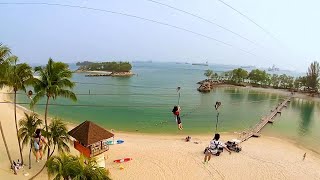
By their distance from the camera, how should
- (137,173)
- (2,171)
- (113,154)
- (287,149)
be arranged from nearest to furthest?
(2,171) → (137,173) → (113,154) → (287,149)

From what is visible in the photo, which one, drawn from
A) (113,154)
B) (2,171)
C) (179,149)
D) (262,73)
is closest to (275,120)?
(179,149)

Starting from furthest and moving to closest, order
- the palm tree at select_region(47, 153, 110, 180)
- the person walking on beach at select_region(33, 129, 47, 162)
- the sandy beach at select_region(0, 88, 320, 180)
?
the sandy beach at select_region(0, 88, 320, 180)
the person walking on beach at select_region(33, 129, 47, 162)
the palm tree at select_region(47, 153, 110, 180)

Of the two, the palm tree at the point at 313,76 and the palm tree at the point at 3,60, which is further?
the palm tree at the point at 313,76

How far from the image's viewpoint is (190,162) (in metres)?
21.0

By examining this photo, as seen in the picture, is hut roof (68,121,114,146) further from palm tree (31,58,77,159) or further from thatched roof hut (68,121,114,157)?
palm tree (31,58,77,159)

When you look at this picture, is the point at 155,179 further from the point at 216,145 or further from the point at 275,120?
the point at 275,120

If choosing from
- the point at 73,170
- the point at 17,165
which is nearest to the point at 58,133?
the point at 17,165

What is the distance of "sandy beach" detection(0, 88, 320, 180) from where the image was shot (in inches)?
736

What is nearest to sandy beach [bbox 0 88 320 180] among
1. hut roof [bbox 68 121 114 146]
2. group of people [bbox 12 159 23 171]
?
group of people [bbox 12 159 23 171]

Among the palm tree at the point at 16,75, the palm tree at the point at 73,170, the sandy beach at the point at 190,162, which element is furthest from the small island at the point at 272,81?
the palm tree at the point at 73,170

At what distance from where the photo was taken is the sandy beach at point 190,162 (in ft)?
61.3

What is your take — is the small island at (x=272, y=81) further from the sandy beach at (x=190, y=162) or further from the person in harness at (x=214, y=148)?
the person in harness at (x=214, y=148)

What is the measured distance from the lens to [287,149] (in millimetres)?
27828

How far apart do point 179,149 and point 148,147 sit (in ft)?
9.90
